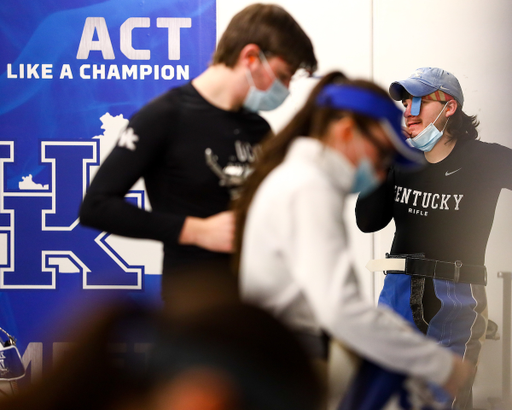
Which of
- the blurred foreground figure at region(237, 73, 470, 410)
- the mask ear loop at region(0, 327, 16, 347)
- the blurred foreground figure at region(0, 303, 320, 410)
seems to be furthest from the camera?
the mask ear loop at region(0, 327, 16, 347)

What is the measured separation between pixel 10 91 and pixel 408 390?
2.72m

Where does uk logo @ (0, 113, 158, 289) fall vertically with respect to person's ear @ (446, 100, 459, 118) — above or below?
below

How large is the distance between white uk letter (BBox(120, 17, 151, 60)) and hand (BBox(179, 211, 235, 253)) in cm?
197

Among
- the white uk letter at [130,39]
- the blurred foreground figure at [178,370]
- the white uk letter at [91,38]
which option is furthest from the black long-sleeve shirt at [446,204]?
the blurred foreground figure at [178,370]

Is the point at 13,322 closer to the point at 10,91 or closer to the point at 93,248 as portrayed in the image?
the point at 93,248

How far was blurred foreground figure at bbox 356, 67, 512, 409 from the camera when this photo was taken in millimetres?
2152

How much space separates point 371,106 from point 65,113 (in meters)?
2.34

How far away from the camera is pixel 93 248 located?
117 inches

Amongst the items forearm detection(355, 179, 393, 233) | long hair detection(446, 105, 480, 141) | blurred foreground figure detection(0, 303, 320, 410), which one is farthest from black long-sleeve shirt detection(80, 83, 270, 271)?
long hair detection(446, 105, 480, 141)

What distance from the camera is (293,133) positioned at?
105cm

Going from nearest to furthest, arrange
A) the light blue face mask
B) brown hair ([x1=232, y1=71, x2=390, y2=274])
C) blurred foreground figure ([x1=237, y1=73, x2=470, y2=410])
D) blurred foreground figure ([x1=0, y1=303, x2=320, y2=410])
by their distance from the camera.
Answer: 1. blurred foreground figure ([x1=0, y1=303, x2=320, y2=410])
2. blurred foreground figure ([x1=237, y1=73, x2=470, y2=410])
3. brown hair ([x1=232, y1=71, x2=390, y2=274])
4. the light blue face mask

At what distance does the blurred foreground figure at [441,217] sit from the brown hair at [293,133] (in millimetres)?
1258

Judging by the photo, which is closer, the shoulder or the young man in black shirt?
the young man in black shirt

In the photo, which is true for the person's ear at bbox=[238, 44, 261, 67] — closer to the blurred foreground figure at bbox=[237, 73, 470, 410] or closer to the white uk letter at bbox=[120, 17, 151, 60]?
the blurred foreground figure at bbox=[237, 73, 470, 410]
